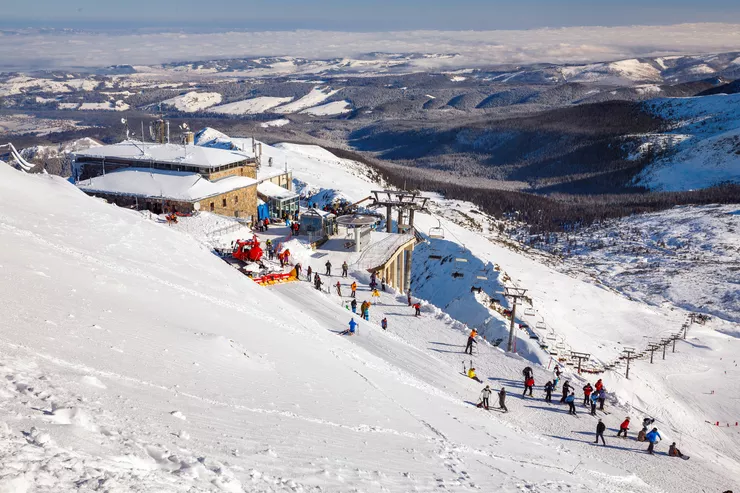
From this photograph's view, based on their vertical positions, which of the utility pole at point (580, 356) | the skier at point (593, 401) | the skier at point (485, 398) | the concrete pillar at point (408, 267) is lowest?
the utility pole at point (580, 356)

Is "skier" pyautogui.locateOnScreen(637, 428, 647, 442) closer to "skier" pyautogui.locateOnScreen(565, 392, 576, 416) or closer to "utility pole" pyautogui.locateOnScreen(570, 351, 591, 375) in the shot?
"skier" pyautogui.locateOnScreen(565, 392, 576, 416)

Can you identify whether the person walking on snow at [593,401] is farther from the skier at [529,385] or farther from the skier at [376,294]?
the skier at [376,294]

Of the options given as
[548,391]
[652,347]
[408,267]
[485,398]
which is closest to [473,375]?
[548,391]

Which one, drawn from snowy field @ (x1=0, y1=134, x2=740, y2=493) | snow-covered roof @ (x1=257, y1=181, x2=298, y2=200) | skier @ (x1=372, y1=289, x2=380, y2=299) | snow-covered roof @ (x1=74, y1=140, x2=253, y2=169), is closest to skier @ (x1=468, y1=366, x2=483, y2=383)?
snowy field @ (x1=0, y1=134, x2=740, y2=493)

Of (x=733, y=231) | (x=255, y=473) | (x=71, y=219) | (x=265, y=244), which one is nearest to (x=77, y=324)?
(x=255, y=473)

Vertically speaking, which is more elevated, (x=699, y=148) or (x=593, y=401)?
(x=699, y=148)

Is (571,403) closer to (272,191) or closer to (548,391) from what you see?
→ (548,391)

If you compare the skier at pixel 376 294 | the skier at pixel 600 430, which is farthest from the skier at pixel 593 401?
the skier at pixel 376 294
